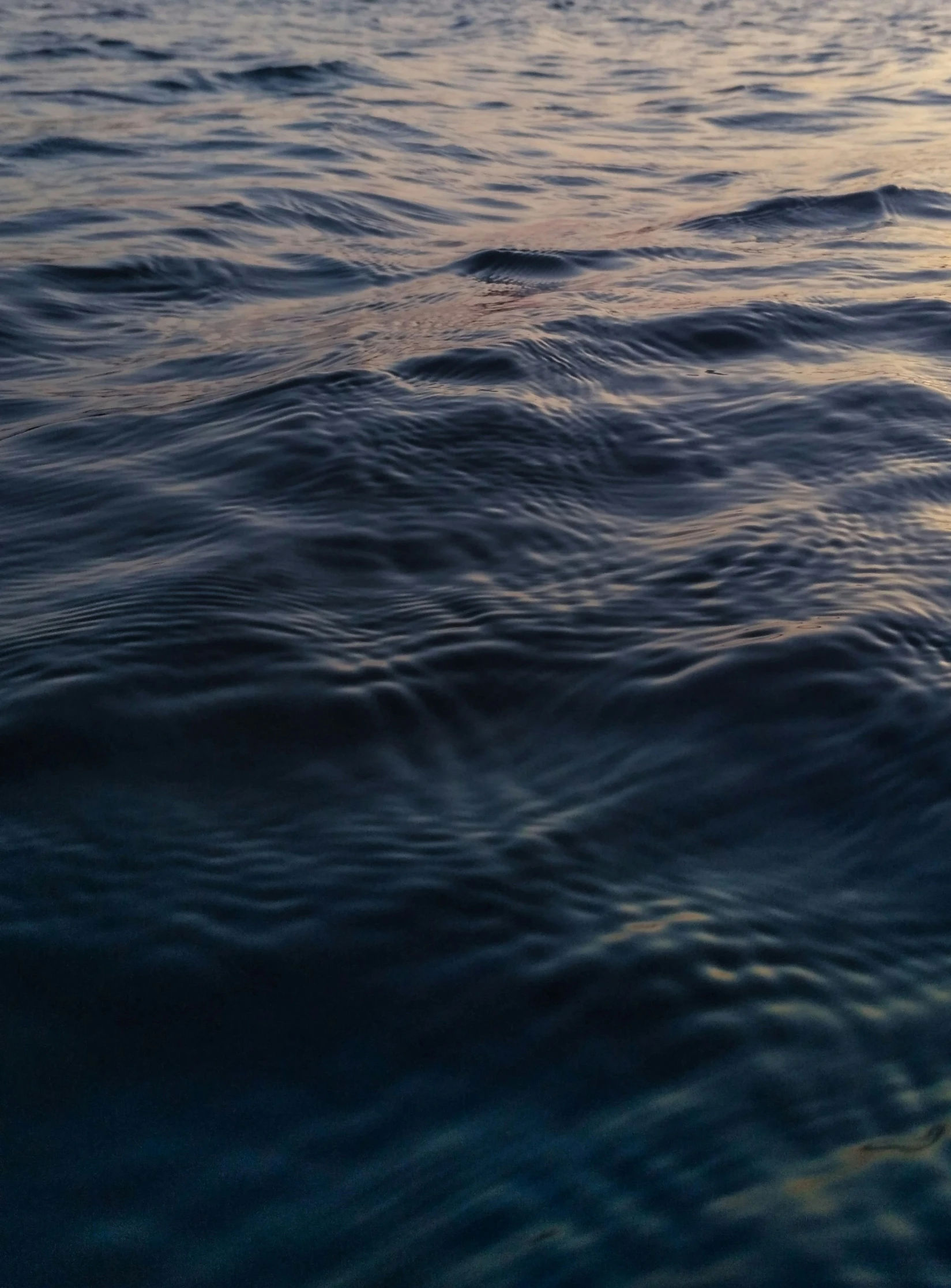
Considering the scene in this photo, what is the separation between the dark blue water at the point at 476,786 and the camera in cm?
167

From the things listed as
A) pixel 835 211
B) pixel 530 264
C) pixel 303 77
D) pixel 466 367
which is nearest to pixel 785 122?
pixel 835 211

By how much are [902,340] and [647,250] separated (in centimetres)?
209

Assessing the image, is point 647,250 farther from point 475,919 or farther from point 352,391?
point 475,919

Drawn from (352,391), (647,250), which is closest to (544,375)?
(352,391)

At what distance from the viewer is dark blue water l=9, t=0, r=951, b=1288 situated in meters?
1.67

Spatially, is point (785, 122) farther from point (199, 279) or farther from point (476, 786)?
point (476, 786)

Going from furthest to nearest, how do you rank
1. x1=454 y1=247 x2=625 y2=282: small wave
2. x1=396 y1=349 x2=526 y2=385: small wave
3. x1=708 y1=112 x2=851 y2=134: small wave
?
x1=708 y1=112 x2=851 y2=134: small wave → x1=454 y1=247 x2=625 y2=282: small wave → x1=396 y1=349 x2=526 y2=385: small wave

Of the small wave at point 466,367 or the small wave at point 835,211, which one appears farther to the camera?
the small wave at point 835,211

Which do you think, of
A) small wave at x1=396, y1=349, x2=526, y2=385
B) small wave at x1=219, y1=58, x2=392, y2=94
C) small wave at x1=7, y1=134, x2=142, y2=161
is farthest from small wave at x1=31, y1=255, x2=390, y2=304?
small wave at x1=219, y1=58, x2=392, y2=94

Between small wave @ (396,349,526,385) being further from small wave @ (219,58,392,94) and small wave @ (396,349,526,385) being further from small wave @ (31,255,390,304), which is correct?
small wave @ (219,58,392,94)

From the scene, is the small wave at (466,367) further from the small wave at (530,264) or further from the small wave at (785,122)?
the small wave at (785,122)

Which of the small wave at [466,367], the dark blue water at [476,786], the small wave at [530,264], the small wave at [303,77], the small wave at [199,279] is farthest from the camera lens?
the small wave at [303,77]

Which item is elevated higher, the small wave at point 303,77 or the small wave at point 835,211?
the small wave at point 303,77

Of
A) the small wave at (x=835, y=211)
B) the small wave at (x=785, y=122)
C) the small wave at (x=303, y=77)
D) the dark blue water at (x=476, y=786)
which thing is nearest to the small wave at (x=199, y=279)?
the dark blue water at (x=476, y=786)
